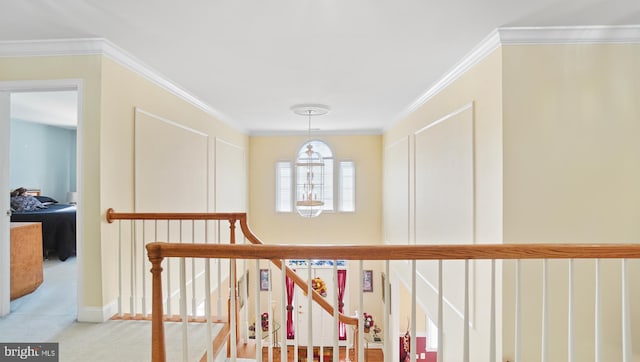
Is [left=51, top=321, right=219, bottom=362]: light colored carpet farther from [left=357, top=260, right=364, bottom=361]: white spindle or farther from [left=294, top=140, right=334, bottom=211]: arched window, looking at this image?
[left=294, top=140, right=334, bottom=211]: arched window

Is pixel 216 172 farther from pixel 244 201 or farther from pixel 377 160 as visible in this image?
pixel 377 160

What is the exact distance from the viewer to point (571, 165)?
2.43 metres

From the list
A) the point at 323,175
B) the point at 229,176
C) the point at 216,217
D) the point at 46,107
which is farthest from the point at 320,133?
the point at 46,107

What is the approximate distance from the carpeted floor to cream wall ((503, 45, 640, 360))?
92.9 inches

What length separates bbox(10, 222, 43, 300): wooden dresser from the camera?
3.06 meters

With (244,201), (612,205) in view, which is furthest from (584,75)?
(244,201)

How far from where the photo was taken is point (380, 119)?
5914mm

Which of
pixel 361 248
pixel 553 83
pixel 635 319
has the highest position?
pixel 553 83

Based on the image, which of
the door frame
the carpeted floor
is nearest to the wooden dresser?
the carpeted floor

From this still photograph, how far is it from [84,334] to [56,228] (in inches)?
116

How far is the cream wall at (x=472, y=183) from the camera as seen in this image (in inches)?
101

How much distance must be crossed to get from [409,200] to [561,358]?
2789 mm

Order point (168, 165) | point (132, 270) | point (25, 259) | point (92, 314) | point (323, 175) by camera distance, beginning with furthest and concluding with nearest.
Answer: point (323, 175), point (168, 165), point (25, 259), point (132, 270), point (92, 314)

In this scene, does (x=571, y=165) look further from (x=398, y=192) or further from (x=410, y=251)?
(x=398, y=192)
